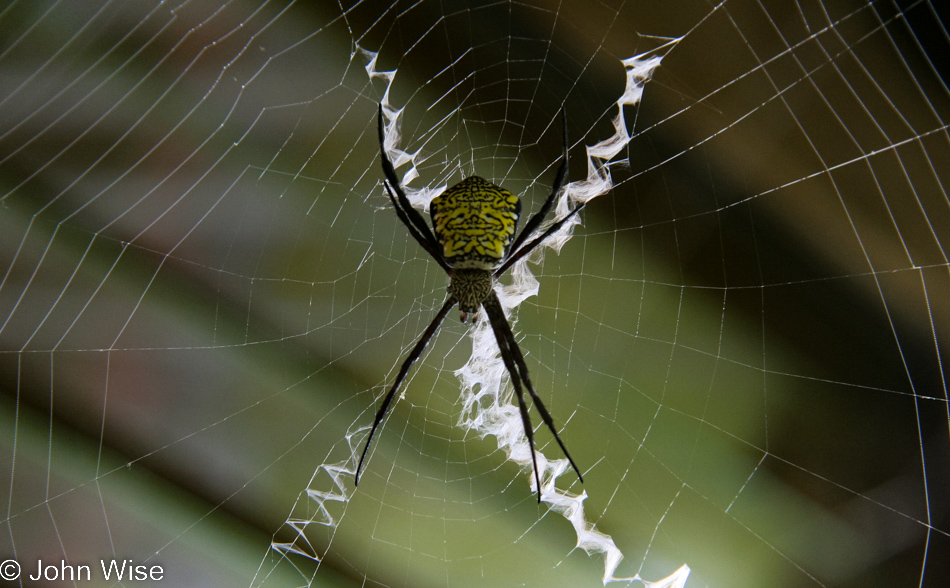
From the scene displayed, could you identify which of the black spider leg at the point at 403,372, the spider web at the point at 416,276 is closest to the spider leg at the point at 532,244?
the spider web at the point at 416,276

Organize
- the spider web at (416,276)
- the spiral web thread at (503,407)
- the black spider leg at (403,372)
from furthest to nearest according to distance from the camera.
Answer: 1. the black spider leg at (403,372)
2. the spiral web thread at (503,407)
3. the spider web at (416,276)

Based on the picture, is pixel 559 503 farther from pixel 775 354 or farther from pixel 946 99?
pixel 946 99

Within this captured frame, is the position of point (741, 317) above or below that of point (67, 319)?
below

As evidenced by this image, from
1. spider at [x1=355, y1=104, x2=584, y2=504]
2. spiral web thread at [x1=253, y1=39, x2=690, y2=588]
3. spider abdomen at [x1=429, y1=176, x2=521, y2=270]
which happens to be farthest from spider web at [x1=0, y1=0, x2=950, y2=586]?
spider abdomen at [x1=429, y1=176, x2=521, y2=270]

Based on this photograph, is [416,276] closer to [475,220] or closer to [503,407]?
[475,220]

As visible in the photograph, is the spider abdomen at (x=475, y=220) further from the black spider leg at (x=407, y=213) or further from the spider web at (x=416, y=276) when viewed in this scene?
the spider web at (x=416, y=276)

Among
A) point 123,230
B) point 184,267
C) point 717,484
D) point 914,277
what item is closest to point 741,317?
point 914,277
